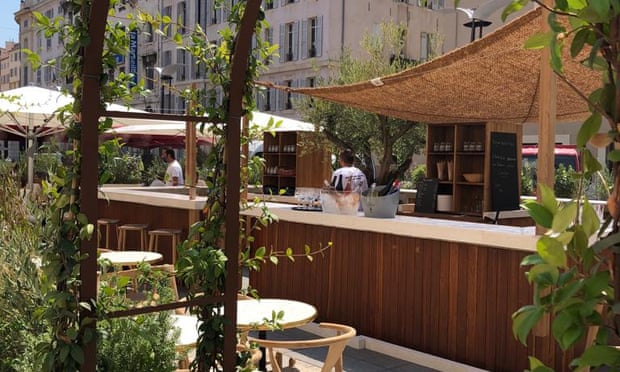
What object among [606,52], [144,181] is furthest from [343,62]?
[606,52]

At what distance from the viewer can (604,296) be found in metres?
0.84

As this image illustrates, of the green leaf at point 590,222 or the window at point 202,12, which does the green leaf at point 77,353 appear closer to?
the green leaf at point 590,222

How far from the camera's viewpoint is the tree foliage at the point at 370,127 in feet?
54.4

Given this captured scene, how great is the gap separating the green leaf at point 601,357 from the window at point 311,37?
2963cm

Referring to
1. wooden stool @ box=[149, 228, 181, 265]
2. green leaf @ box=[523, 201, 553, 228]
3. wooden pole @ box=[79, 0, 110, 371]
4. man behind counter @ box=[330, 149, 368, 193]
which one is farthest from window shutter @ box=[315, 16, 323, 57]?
green leaf @ box=[523, 201, 553, 228]

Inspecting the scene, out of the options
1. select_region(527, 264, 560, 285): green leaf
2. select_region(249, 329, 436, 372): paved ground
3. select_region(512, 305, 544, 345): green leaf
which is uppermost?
select_region(527, 264, 560, 285): green leaf

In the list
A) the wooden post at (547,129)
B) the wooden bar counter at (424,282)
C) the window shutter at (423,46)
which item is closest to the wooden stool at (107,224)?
the wooden bar counter at (424,282)

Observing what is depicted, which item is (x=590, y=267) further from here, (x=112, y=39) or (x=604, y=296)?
(x=112, y=39)

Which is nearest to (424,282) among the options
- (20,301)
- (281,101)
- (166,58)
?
(20,301)

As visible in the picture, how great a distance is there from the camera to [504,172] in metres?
8.66

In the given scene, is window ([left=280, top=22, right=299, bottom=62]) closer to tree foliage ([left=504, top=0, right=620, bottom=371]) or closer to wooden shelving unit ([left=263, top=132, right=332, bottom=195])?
wooden shelving unit ([left=263, top=132, right=332, bottom=195])

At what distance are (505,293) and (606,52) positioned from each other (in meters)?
4.18

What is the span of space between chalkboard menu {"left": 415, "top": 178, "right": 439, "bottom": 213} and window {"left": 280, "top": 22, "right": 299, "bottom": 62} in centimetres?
2302

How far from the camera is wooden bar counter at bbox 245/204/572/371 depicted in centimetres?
479
